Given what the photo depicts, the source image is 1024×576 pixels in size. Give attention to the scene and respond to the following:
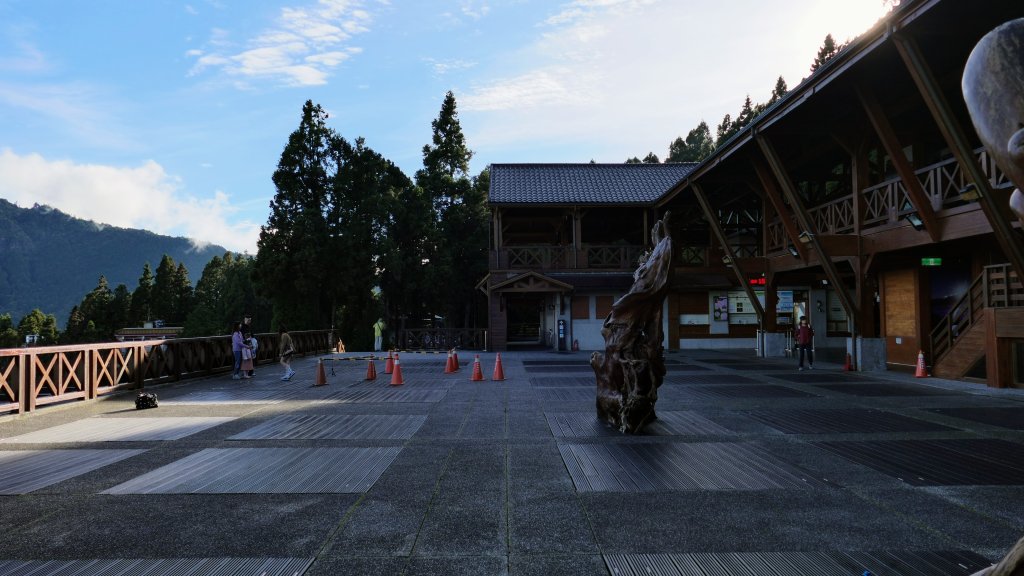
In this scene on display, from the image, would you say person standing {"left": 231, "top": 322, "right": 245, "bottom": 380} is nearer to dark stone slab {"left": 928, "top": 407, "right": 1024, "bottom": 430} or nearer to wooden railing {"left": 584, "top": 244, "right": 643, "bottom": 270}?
wooden railing {"left": 584, "top": 244, "right": 643, "bottom": 270}

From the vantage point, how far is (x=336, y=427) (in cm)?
793

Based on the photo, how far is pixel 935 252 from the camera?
46.1 feet

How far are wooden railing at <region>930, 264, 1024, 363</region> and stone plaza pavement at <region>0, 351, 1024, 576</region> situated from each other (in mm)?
2556

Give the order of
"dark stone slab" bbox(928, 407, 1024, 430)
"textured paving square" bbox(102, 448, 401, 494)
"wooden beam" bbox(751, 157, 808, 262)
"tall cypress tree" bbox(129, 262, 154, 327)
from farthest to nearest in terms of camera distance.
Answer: "tall cypress tree" bbox(129, 262, 154, 327) → "wooden beam" bbox(751, 157, 808, 262) → "dark stone slab" bbox(928, 407, 1024, 430) → "textured paving square" bbox(102, 448, 401, 494)

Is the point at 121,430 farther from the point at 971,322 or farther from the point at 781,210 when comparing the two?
the point at 971,322

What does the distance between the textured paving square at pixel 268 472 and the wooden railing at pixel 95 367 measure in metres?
5.34

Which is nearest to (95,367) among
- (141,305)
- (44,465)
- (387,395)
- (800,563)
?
(44,465)

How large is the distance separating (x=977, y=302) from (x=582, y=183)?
17.0m

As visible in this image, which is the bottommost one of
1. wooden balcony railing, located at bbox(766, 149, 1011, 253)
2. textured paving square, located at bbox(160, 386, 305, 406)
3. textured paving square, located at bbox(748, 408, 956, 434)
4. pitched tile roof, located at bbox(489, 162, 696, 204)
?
textured paving square, located at bbox(160, 386, 305, 406)

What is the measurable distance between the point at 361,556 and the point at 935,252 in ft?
54.0

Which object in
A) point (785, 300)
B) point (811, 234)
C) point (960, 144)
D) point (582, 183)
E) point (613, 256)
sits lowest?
point (785, 300)

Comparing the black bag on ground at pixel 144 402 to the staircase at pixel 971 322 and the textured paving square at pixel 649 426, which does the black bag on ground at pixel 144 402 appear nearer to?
the textured paving square at pixel 649 426

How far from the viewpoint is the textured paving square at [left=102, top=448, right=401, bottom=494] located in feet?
16.5

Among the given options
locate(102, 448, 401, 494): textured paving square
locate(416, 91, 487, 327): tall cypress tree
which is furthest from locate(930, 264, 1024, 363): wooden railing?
locate(416, 91, 487, 327): tall cypress tree
